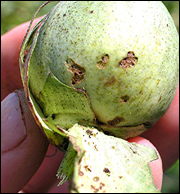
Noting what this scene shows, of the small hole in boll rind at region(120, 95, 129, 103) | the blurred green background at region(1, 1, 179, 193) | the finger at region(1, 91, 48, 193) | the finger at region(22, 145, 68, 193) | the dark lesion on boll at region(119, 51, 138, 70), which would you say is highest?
the blurred green background at region(1, 1, 179, 193)

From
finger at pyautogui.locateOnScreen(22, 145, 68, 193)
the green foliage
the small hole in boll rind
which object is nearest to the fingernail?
the small hole in boll rind

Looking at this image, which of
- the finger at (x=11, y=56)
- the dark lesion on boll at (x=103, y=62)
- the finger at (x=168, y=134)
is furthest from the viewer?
the finger at (x=11, y=56)

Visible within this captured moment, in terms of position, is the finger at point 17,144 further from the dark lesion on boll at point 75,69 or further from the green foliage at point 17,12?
the green foliage at point 17,12

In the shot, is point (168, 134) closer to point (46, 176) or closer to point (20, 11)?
point (46, 176)

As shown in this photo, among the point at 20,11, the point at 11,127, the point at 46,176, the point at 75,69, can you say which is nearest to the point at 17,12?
the point at 20,11

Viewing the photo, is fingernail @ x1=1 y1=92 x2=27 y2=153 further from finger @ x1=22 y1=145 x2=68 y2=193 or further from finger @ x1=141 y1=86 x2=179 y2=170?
finger @ x1=141 y1=86 x2=179 y2=170

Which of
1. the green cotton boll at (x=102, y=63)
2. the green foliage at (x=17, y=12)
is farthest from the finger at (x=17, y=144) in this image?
the green foliage at (x=17, y=12)
